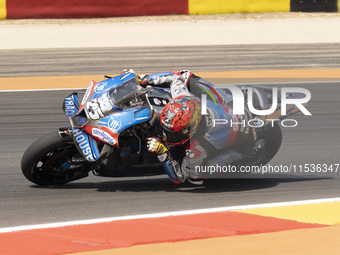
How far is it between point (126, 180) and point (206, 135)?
49.0 inches

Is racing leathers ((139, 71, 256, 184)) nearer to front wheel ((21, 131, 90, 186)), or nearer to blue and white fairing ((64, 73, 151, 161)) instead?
blue and white fairing ((64, 73, 151, 161))

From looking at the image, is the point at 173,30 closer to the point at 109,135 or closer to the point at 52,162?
the point at 52,162

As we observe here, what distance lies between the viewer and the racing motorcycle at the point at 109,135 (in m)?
6.33

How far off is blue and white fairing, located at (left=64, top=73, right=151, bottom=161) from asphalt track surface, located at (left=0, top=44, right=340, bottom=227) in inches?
23.6

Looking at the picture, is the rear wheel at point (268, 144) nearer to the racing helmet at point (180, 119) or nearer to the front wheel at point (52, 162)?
the racing helmet at point (180, 119)

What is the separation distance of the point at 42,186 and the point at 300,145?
11.5 feet

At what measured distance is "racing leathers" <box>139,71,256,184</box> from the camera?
6473mm

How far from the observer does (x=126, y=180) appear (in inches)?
287

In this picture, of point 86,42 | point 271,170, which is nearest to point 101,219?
point 271,170

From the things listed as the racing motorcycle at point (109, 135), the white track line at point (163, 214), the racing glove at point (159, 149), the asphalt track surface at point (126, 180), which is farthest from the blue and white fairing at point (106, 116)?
the white track line at point (163, 214)

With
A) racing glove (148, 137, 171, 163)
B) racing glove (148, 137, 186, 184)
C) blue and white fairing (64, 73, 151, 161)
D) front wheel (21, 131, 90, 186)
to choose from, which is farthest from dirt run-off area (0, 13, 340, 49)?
racing glove (148, 137, 171, 163)

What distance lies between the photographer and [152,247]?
5.02 m

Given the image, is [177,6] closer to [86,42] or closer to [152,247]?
[86,42]

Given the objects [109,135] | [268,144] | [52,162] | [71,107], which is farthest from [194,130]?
[52,162]
